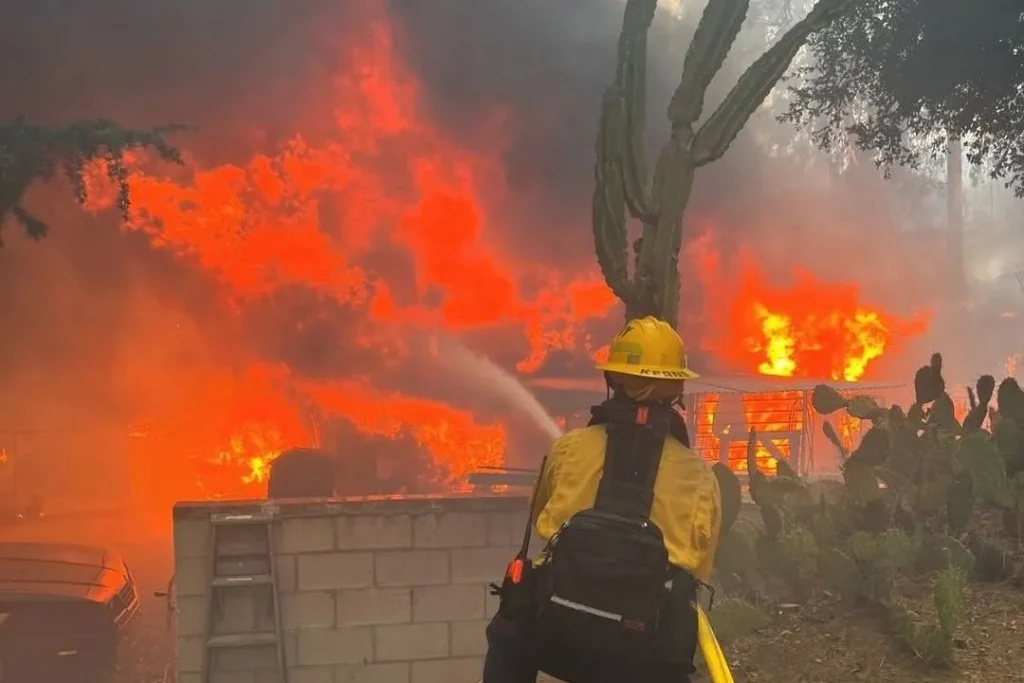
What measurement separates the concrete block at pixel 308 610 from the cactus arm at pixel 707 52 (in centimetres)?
447

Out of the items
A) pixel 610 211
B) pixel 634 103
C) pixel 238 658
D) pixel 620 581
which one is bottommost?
pixel 238 658

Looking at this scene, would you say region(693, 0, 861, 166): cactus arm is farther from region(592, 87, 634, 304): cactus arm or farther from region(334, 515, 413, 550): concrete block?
region(334, 515, 413, 550): concrete block

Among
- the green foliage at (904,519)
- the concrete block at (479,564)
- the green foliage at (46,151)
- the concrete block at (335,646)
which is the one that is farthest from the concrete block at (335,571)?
the green foliage at (46,151)

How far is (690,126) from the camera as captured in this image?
5.07 meters

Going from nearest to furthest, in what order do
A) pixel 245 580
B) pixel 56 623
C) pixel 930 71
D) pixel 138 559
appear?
pixel 245 580 → pixel 56 623 → pixel 930 71 → pixel 138 559

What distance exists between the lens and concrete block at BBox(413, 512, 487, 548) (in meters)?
6.84

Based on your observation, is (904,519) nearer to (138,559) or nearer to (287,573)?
(287,573)

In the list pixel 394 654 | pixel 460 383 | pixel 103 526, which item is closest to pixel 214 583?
pixel 394 654

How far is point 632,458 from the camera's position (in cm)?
258

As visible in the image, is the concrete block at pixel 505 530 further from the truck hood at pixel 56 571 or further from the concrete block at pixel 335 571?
the truck hood at pixel 56 571

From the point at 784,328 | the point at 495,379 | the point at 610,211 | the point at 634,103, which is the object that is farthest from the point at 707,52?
the point at 784,328

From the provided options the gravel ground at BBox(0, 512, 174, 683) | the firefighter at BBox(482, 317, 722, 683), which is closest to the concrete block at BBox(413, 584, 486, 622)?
the gravel ground at BBox(0, 512, 174, 683)

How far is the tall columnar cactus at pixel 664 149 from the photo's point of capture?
15.7ft

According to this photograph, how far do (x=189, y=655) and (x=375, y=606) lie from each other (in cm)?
144
